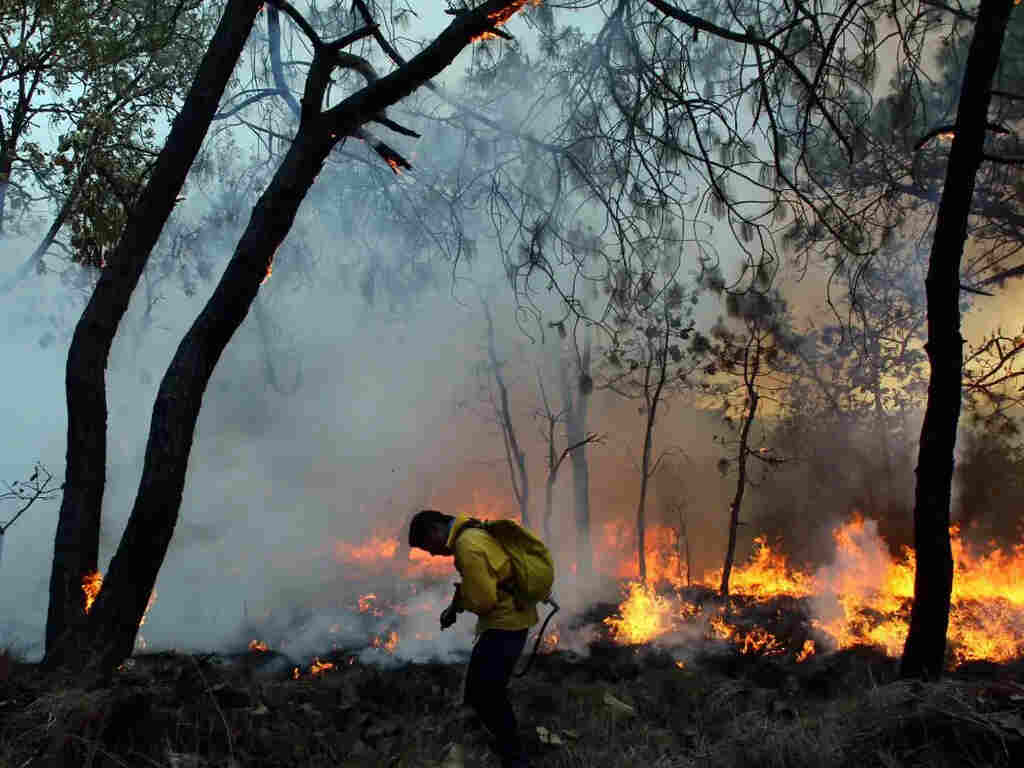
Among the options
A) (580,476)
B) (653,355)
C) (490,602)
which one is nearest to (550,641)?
(580,476)

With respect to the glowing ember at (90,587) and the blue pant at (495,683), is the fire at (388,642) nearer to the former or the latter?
the glowing ember at (90,587)

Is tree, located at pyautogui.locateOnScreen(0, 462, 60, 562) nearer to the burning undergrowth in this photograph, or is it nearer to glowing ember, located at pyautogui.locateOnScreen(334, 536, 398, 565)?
the burning undergrowth

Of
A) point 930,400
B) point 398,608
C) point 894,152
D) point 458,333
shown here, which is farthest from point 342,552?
point 930,400

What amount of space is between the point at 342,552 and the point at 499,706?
15.2m

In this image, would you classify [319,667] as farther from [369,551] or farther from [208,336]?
[369,551]

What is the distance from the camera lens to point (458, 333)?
2403 cm

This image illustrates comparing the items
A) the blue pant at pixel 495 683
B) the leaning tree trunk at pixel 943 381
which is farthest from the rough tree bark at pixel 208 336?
the leaning tree trunk at pixel 943 381

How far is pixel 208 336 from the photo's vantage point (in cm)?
424

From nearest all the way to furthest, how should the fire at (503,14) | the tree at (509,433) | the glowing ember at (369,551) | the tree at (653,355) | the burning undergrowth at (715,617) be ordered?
the fire at (503,14) → the burning undergrowth at (715,617) → the tree at (653,355) → the glowing ember at (369,551) → the tree at (509,433)

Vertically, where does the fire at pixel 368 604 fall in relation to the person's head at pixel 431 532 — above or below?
below

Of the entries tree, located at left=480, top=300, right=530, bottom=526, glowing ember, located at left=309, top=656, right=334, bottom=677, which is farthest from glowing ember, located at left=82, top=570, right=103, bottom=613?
tree, located at left=480, top=300, right=530, bottom=526

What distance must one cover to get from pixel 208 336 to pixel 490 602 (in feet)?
7.18

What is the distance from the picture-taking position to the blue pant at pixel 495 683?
382 centimetres

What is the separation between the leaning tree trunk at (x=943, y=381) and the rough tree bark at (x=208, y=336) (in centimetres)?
284
